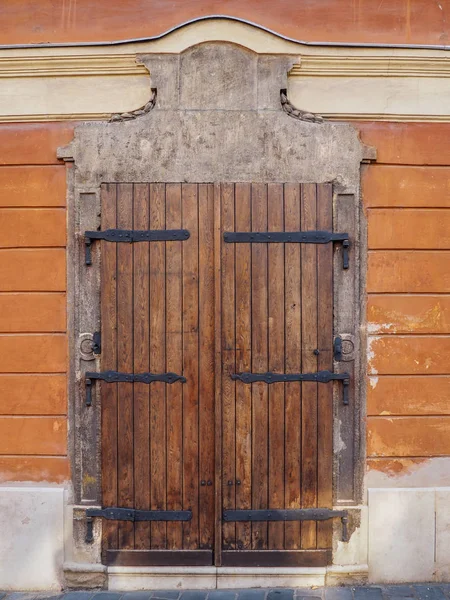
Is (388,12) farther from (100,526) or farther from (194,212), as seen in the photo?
(100,526)

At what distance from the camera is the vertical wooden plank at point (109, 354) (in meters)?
4.09

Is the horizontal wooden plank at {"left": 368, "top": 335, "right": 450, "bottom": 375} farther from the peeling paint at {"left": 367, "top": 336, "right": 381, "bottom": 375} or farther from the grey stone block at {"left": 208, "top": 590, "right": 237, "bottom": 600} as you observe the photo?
the grey stone block at {"left": 208, "top": 590, "right": 237, "bottom": 600}

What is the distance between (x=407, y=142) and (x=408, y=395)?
6.30 ft

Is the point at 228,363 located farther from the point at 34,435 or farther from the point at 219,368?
the point at 34,435

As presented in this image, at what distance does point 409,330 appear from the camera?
4113mm

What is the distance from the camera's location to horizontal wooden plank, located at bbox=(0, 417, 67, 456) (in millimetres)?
4117

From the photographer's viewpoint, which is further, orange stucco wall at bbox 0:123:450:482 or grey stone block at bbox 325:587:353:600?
orange stucco wall at bbox 0:123:450:482

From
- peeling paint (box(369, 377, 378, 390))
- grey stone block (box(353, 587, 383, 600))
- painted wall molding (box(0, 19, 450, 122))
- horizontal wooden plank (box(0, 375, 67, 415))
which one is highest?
painted wall molding (box(0, 19, 450, 122))

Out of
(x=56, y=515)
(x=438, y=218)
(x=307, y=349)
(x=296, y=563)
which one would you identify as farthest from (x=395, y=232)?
(x=56, y=515)

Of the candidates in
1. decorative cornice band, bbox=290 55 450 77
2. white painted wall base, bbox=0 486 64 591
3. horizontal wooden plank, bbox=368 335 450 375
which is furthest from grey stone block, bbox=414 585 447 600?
decorative cornice band, bbox=290 55 450 77

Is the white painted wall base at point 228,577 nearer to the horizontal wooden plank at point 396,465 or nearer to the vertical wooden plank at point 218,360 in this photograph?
the vertical wooden plank at point 218,360

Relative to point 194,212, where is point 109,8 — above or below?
above

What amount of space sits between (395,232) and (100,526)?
3169mm

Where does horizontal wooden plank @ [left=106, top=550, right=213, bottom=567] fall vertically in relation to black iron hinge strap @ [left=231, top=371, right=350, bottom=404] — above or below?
below
